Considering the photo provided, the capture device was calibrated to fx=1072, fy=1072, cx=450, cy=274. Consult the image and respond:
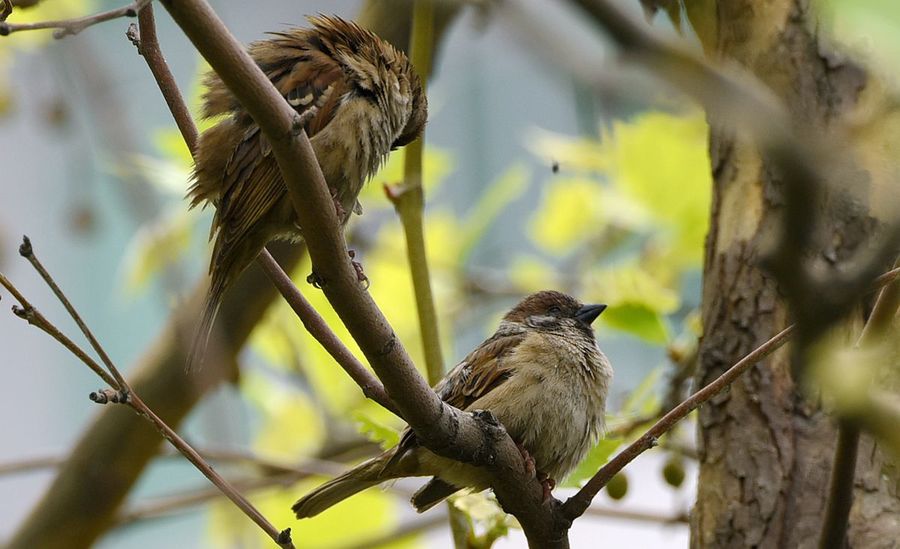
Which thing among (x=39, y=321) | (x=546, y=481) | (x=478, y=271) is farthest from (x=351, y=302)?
(x=478, y=271)

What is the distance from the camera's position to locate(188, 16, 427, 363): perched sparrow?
9.12 ft

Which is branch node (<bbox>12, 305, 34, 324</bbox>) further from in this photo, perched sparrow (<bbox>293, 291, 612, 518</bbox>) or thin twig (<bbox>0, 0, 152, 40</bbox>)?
perched sparrow (<bbox>293, 291, 612, 518</bbox>)

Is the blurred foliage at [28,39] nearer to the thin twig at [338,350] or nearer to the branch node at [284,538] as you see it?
the thin twig at [338,350]

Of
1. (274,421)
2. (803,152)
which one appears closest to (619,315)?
(274,421)

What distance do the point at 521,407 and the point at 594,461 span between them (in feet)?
0.91

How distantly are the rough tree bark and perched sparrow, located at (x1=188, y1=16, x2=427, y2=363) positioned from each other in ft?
3.10

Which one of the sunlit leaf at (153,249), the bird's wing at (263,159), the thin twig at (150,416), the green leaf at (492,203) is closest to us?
the thin twig at (150,416)

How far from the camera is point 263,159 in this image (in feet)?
9.05

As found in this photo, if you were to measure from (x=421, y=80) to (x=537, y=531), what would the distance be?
1.45 metres

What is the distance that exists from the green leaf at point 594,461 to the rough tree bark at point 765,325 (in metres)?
0.31

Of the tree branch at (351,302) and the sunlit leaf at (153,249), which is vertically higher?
the tree branch at (351,302)

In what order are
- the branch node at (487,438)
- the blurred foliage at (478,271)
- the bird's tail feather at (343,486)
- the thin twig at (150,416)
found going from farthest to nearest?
the blurred foliage at (478,271) → the bird's tail feather at (343,486) → the branch node at (487,438) → the thin twig at (150,416)

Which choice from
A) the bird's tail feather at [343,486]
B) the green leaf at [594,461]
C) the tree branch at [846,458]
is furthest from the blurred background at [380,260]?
the tree branch at [846,458]

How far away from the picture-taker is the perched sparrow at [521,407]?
301 cm
